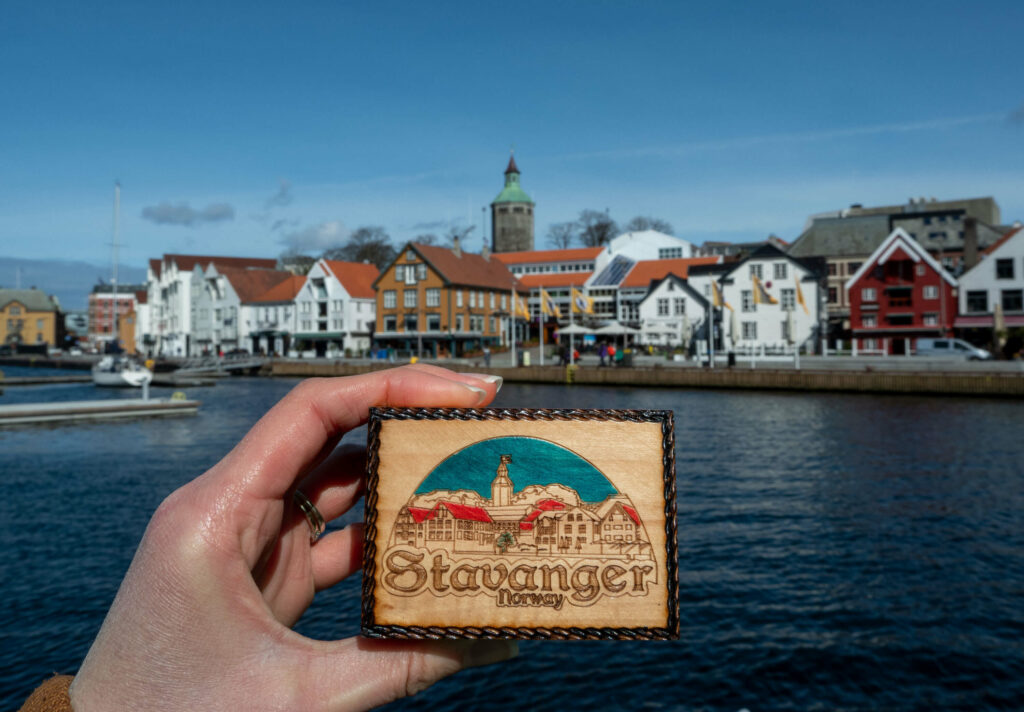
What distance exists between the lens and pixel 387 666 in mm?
2318

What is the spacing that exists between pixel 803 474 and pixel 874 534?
5.93m

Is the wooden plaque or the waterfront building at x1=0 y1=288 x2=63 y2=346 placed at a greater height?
the waterfront building at x1=0 y1=288 x2=63 y2=346

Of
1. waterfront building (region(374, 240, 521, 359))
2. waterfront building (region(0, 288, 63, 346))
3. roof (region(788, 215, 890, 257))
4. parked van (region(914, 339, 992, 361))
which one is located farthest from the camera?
waterfront building (region(0, 288, 63, 346))

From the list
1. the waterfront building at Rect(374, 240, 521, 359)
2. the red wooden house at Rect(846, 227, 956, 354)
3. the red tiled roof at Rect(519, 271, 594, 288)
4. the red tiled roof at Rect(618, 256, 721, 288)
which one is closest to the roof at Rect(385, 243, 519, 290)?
the waterfront building at Rect(374, 240, 521, 359)

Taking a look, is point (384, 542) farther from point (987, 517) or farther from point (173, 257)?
point (173, 257)

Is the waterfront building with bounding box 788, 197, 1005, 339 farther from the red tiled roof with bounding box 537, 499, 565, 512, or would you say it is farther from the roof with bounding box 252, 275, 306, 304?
the red tiled roof with bounding box 537, 499, 565, 512

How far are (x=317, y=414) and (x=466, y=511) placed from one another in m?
0.58

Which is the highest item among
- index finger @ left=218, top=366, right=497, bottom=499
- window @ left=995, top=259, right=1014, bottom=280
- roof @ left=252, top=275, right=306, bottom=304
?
roof @ left=252, top=275, right=306, bottom=304

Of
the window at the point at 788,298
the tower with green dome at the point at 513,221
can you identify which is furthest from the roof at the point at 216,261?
the window at the point at 788,298

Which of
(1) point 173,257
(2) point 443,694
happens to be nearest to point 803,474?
(2) point 443,694

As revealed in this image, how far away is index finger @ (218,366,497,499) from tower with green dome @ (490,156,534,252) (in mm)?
141940

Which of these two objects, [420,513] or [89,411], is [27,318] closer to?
[89,411]

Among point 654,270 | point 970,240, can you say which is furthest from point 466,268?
point 970,240

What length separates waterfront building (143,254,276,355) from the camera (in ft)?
326
